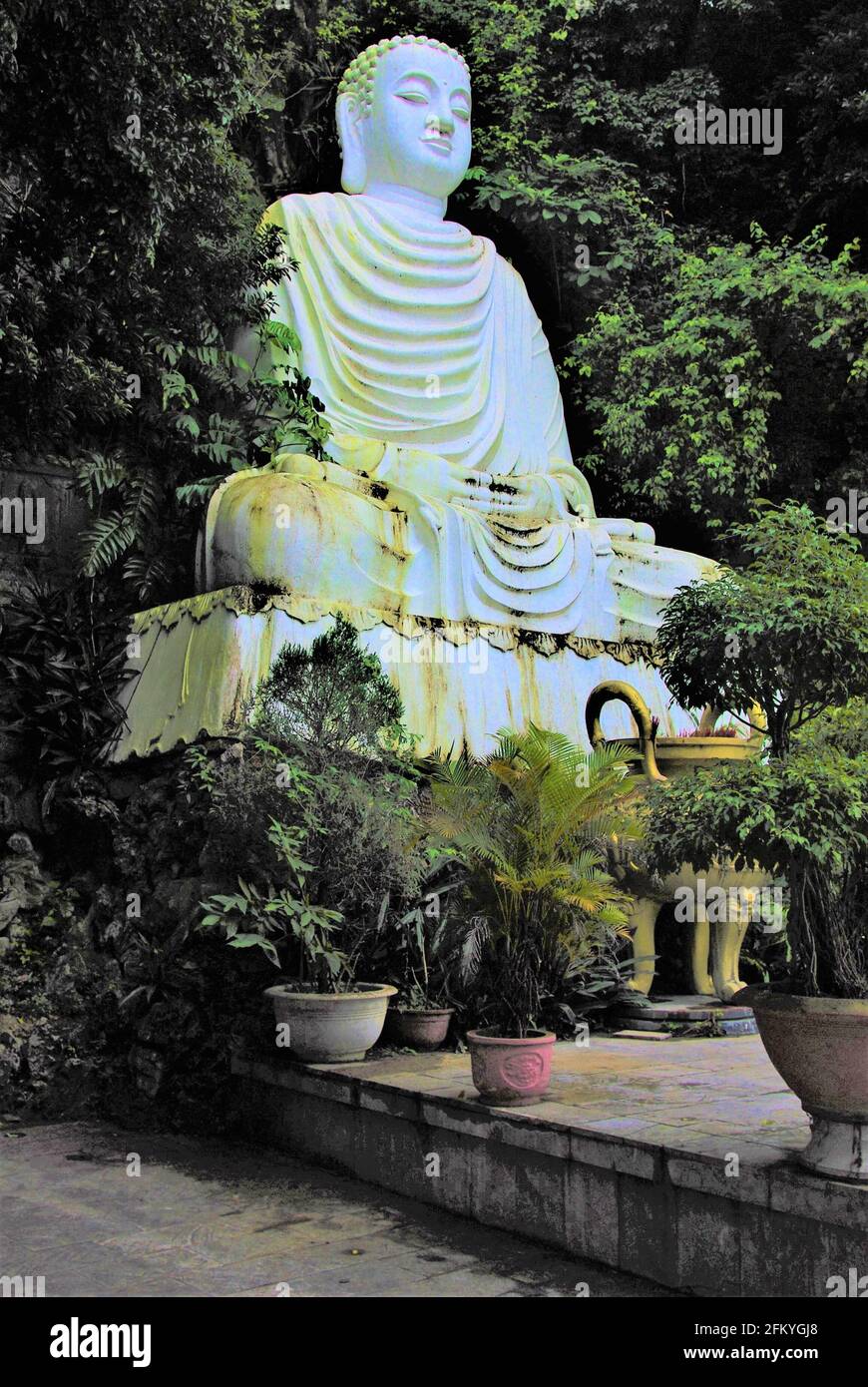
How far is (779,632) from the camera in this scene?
3682mm

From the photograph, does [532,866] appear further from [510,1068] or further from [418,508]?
[418,508]

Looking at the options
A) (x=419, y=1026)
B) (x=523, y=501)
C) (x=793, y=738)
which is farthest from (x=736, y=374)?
(x=793, y=738)

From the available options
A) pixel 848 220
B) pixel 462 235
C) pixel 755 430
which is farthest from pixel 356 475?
pixel 848 220

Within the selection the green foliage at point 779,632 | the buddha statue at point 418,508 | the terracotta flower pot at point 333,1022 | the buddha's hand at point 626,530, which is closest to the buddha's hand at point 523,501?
the buddha statue at point 418,508

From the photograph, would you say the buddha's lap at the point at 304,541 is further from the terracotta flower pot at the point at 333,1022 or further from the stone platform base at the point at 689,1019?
the stone platform base at the point at 689,1019

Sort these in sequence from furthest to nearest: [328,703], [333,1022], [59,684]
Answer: [59,684], [328,703], [333,1022]

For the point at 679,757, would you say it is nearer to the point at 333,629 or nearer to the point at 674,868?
the point at 333,629

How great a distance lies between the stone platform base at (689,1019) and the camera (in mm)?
5977

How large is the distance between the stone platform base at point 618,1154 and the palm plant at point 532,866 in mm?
434

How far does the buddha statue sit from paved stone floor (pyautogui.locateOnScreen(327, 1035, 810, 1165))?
6.15ft

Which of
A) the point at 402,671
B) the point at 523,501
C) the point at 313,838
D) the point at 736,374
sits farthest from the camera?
the point at 736,374

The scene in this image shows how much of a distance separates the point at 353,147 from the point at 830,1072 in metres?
8.04

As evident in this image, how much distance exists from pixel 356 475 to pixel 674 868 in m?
4.08

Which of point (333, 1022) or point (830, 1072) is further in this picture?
point (333, 1022)
